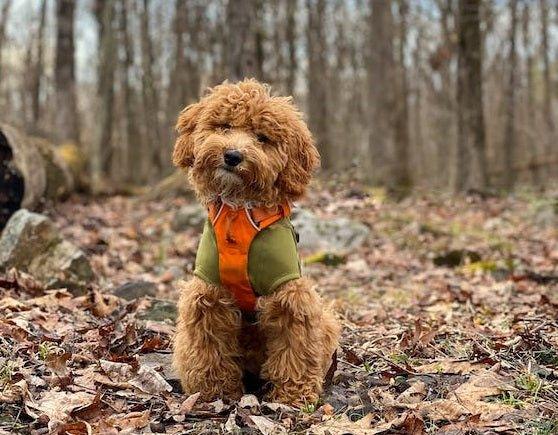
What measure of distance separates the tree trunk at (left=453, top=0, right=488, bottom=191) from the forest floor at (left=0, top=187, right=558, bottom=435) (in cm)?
621

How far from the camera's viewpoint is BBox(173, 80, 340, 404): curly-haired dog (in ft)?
13.0

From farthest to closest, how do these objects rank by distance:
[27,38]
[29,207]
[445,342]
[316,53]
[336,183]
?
[27,38] → [316,53] → [336,183] → [29,207] → [445,342]

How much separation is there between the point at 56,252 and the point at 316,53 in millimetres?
21394

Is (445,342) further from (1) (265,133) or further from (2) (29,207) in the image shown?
(2) (29,207)

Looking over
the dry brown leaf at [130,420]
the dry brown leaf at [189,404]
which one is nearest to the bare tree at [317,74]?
the dry brown leaf at [189,404]

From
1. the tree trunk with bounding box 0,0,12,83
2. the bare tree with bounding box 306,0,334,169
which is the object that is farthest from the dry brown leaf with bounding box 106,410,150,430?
the tree trunk with bounding box 0,0,12,83

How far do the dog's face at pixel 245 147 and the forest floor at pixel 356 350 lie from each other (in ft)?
4.08

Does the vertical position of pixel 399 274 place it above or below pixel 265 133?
below

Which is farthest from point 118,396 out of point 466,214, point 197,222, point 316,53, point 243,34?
point 316,53

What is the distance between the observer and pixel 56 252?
684 centimetres

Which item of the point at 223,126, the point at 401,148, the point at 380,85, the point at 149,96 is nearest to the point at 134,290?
the point at 223,126

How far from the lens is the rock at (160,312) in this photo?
5.88m

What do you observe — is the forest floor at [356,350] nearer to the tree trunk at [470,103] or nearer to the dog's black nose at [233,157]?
the dog's black nose at [233,157]

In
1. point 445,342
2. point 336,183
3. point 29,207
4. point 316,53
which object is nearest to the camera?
point 445,342
